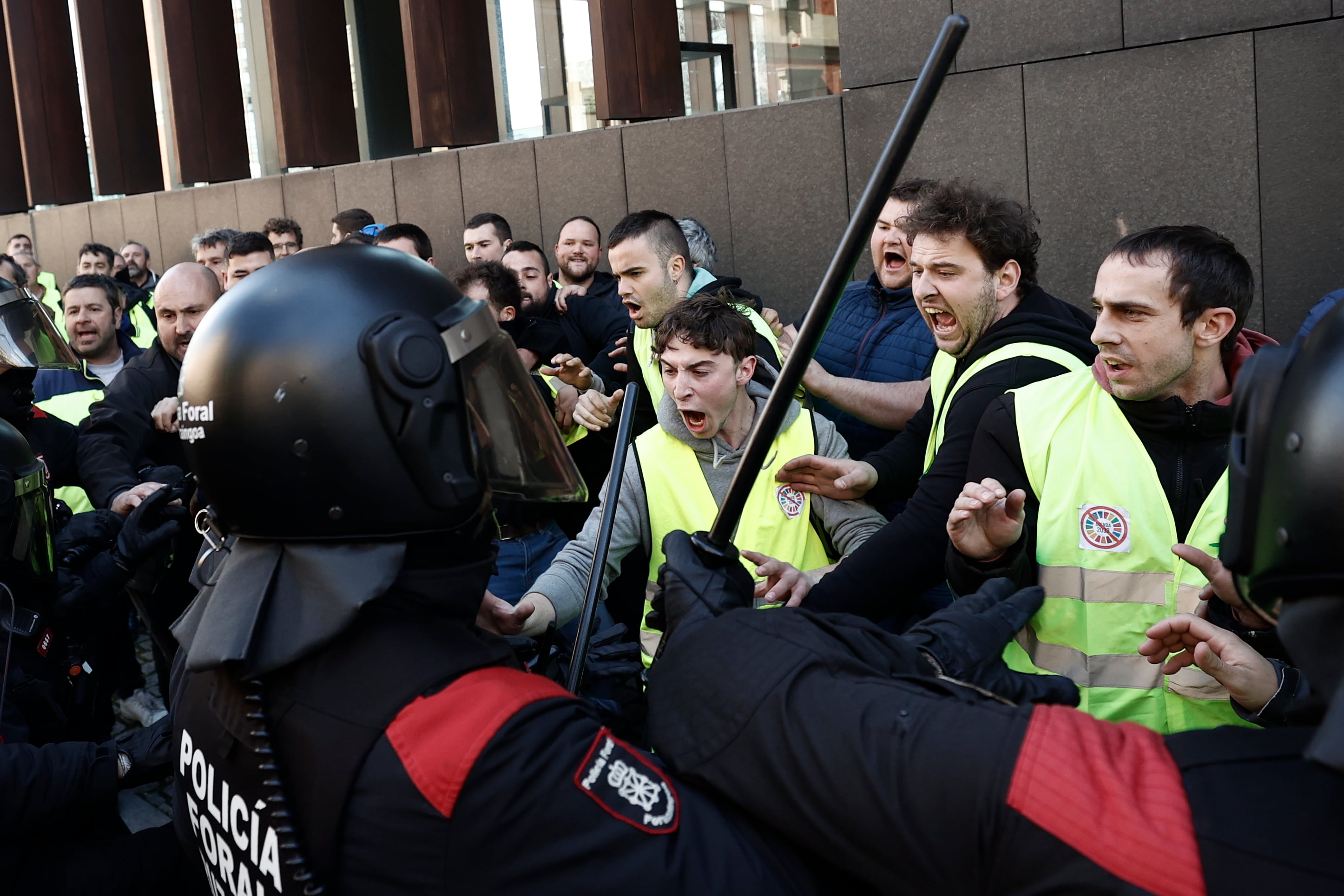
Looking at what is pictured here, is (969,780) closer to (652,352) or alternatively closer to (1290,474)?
(1290,474)

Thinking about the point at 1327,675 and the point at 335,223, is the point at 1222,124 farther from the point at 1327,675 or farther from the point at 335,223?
the point at 335,223

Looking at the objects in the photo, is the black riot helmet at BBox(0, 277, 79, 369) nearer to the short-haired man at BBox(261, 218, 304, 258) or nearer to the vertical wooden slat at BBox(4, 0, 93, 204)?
the short-haired man at BBox(261, 218, 304, 258)

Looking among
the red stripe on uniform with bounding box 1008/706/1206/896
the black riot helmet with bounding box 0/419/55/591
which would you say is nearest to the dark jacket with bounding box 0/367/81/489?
the black riot helmet with bounding box 0/419/55/591

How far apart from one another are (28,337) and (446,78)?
19.4 feet

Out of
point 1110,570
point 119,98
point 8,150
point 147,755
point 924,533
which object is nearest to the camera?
point 1110,570

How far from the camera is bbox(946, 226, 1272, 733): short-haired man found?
2.28 meters

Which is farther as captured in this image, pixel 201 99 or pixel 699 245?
pixel 201 99

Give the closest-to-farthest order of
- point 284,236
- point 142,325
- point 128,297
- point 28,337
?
point 28,337
point 284,236
point 142,325
point 128,297

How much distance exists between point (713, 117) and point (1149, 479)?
5461 mm

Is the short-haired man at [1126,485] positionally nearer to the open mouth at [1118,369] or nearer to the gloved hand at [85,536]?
the open mouth at [1118,369]

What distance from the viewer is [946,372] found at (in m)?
3.38

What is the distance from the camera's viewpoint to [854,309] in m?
4.40

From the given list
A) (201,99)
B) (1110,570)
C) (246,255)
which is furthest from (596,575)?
(201,99)

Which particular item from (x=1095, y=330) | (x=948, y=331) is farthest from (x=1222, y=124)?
(x=1095, y=330)
